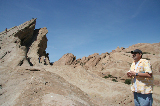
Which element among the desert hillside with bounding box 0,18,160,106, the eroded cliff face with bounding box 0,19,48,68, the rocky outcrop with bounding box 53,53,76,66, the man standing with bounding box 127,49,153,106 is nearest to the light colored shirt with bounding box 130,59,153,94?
the man standing with bounding box 127,49,153,106

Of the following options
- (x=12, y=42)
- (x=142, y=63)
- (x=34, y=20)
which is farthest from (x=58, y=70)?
(x=34, y=20)

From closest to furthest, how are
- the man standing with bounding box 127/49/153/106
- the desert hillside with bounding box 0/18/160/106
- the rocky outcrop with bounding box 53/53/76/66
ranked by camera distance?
1. the man standing with bounding box 127/49/153/106
2. the desert hillside with bounding box 0/18/160/106
3. the rocky outcrop with bounding box 53/53/76/66

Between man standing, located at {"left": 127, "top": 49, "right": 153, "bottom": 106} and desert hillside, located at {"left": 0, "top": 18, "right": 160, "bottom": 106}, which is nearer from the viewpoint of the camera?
man standing, located at {"left": 127, "top": 49, "right": 153, "bottom": 106}

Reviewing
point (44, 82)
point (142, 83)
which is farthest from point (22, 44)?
point (142, 83)

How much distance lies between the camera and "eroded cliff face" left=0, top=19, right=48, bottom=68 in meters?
10.8

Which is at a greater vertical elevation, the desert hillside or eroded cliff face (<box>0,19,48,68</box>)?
eroded cliff face (<box>0,19,48,68</box>)

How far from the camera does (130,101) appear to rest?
7848 mm

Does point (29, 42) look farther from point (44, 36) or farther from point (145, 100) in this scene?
point (145, 100)

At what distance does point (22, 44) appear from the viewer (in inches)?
730

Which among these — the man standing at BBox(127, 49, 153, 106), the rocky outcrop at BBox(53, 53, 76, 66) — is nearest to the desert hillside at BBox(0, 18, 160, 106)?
the rocky outcrop at BBox(53, 53, 76, 66)

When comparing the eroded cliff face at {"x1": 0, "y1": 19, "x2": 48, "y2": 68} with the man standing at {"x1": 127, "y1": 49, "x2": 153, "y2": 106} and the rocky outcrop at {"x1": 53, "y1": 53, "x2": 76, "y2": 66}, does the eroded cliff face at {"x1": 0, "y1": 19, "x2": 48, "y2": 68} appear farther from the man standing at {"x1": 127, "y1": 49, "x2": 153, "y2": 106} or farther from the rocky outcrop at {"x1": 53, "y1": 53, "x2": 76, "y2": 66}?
the man standing at {"x1": 127, "y1": 49, "x2": 153, "y2": 106}

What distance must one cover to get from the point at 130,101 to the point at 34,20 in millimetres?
19804

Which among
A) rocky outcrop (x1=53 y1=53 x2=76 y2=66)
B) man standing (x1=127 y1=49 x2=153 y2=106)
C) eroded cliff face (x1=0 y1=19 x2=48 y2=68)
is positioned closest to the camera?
man standing (x1=127 y1=49 x2=153 y2=106)

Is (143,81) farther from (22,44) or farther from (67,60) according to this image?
(67,60)
